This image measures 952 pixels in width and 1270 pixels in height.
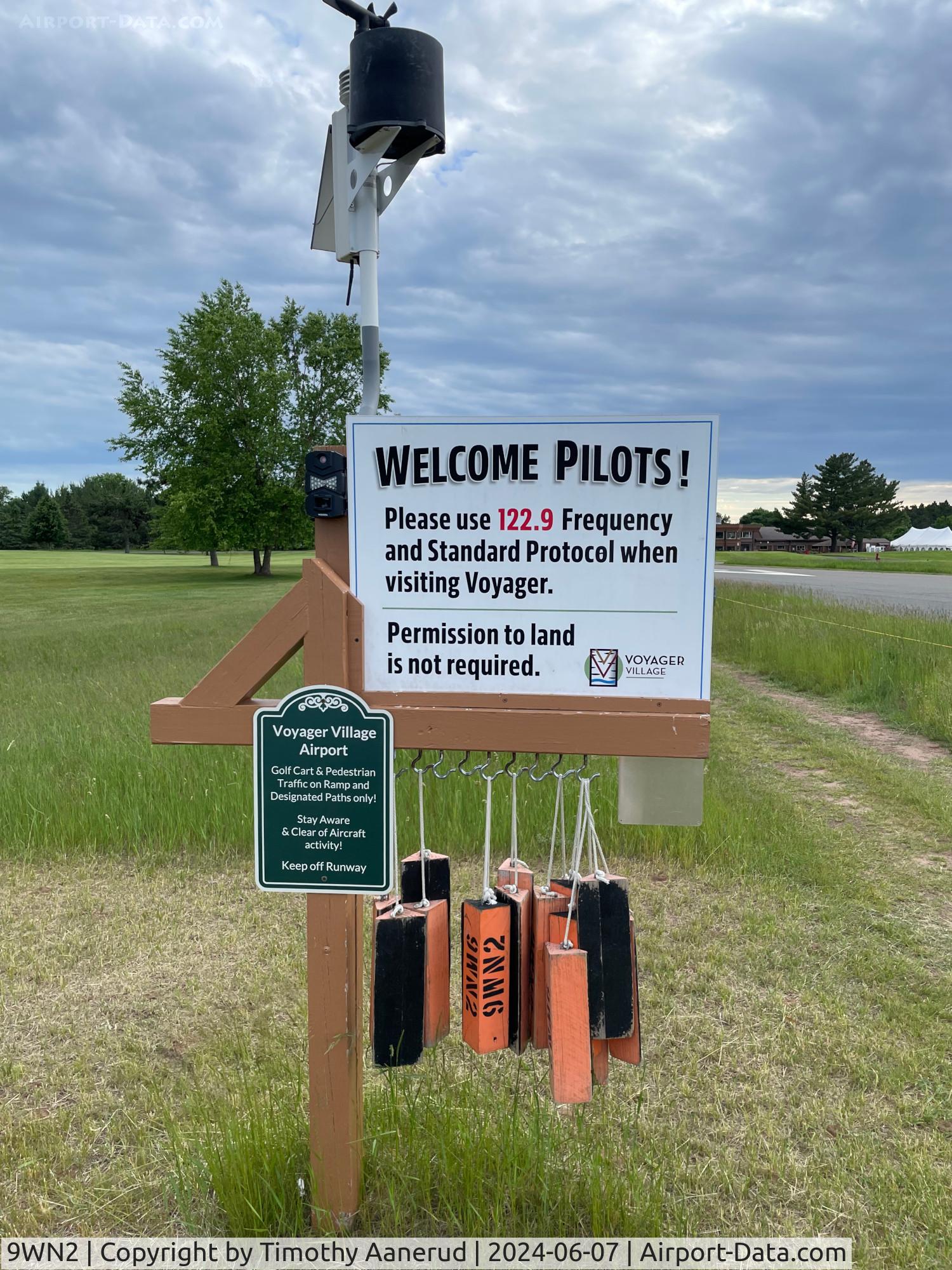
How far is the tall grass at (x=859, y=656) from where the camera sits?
8961 millimetres

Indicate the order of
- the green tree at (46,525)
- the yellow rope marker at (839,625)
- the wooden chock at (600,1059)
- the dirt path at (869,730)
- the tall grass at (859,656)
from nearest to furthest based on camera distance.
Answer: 1. the wooden chock at (600,1059)
2. the dirt path at (869,730)
3. the tall grass at (859,656)
4. the yellow rope marker at (839,625)
5. the green tree at (46,525)

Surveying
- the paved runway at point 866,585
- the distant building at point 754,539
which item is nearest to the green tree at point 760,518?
the distant building at point 754,539

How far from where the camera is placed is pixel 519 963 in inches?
86.2

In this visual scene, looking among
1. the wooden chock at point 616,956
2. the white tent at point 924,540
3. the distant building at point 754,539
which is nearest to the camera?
the wooden chock at point 616,956

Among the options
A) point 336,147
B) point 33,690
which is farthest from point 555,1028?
point 33,690

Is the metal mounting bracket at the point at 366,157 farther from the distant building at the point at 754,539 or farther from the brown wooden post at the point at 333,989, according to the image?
the distant building at the point at 754,539

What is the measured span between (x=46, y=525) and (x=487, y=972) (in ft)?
310

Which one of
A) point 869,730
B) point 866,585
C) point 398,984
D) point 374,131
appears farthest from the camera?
point 866,585

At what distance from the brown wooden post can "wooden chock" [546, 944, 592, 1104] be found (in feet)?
1.57

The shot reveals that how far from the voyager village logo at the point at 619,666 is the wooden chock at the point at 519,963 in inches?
23.6

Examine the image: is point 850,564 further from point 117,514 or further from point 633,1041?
point 117,514

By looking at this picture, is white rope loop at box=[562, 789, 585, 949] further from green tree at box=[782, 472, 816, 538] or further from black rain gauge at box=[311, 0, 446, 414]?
green tree at box=[782, 472, 816, 538]

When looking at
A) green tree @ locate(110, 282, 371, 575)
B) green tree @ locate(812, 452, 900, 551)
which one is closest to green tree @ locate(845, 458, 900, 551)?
green tree @ locate(812, 452, 900, 551)

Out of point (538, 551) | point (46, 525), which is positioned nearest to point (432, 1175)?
point (538, 551)
